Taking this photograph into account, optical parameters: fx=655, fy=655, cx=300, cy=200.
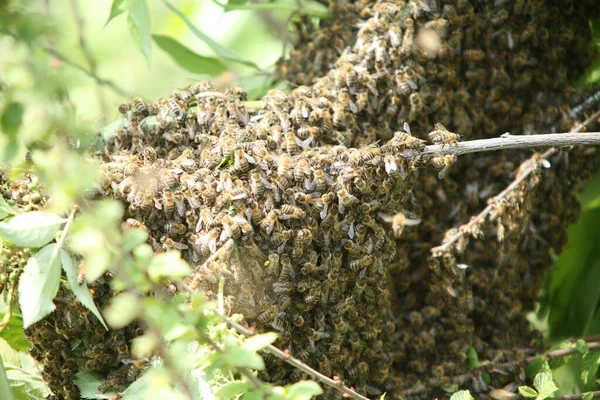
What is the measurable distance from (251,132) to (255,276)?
0.70 meters

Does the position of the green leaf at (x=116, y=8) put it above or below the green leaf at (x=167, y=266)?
above

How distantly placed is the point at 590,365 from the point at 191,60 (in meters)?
3.06

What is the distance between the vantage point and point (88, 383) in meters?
2.92

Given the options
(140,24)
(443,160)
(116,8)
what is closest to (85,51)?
(116,8)

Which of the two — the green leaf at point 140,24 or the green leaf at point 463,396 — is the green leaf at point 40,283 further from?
the green leaf at point 463,396

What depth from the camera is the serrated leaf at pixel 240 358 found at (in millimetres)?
1910

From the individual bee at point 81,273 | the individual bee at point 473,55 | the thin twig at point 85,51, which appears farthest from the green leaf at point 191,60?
the individual bee at point 81,273

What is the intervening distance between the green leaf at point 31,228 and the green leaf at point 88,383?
2.75 ft

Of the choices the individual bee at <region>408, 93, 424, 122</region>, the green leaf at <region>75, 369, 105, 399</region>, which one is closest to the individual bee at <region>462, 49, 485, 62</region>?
the individual bee at <region>408, 93, 424, 122</region>

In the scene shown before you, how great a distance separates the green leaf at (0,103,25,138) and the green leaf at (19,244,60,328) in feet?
2.59

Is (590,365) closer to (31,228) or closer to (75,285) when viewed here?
(75,285)

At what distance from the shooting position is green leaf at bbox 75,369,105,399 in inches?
114

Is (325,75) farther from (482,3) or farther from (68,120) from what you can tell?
(68,120)

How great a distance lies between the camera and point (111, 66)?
7902 millimetres
